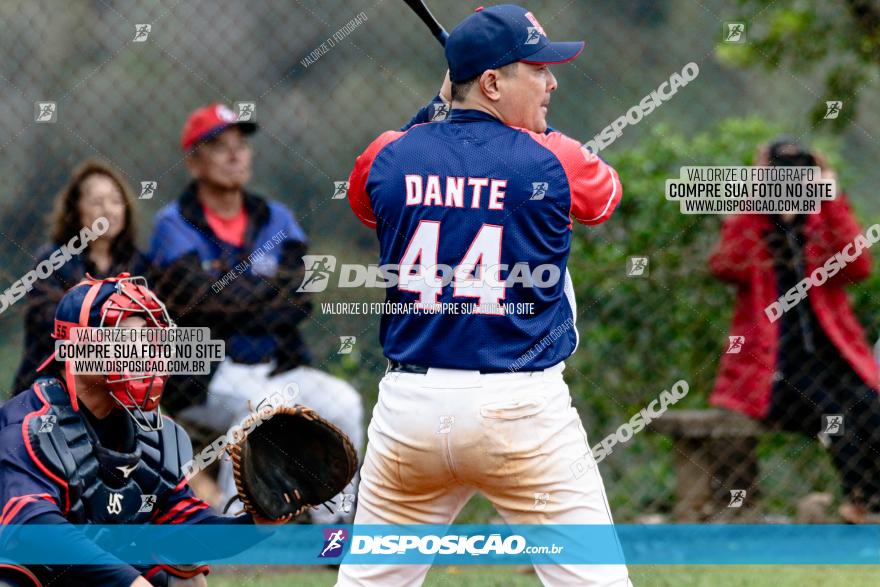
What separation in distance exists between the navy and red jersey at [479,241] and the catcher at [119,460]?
0.72 metres

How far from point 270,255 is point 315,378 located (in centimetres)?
60

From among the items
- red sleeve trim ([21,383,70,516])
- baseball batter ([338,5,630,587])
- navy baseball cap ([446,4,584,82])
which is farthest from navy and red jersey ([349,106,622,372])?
red sleeve trim ([21,383,70,516])

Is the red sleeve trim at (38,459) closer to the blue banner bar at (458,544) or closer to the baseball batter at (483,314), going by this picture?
the blue banner bar at (458,544)

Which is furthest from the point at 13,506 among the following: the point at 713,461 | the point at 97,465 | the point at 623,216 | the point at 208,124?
the point at 623,216

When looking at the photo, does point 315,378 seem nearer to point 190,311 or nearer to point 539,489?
point 190,311

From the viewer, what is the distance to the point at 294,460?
167 inches

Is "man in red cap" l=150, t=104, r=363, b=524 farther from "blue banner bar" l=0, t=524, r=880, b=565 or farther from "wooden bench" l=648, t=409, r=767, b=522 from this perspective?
"wooden bench" l=648, t=409, r=767, b=522

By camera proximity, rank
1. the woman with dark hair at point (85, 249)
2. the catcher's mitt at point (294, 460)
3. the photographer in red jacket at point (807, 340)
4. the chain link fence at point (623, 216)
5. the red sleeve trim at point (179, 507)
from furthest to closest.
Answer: the chain link fence at point (623, 216), the photographer in red jacket at point (807, 340), the woman with dark hair at point (85, 249), the red sleeve trim at point (179, 507), the catcher's mitt at point (294, 460)

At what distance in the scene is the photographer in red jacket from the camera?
6066 mm

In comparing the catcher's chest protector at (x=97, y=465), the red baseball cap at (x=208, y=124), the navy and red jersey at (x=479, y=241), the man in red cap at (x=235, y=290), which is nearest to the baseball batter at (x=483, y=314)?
the navy and red jersey at (x=479, y=241)

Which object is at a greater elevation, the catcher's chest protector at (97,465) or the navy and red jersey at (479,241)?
the navy and red jersey at (479,241)

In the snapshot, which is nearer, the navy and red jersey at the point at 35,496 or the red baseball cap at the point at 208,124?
the navy and red jersey at the point at 35,496

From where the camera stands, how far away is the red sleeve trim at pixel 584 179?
366 cm

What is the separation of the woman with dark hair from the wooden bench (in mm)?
2772
